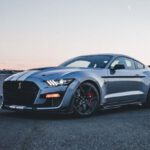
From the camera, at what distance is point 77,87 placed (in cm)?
778

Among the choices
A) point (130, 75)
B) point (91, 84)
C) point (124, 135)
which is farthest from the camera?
point (130, 75)

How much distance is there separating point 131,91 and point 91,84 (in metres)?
1.64

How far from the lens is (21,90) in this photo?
777 cm

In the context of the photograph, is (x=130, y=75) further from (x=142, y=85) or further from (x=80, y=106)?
(x=80, y=106)

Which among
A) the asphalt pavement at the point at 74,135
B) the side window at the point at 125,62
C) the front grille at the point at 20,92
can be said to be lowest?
the asphalt pavement at the point at 74,135

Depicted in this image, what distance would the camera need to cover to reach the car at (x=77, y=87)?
757 centimetres

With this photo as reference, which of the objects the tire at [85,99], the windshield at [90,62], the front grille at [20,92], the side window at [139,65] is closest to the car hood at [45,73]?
the front grille at [20,92]

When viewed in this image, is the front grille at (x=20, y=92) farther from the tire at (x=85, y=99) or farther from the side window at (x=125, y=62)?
the side window at (x=125, y=62)

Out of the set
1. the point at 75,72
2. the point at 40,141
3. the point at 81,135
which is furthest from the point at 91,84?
the point at 40,141

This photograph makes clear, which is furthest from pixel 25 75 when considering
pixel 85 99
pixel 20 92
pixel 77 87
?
pixel 85 99

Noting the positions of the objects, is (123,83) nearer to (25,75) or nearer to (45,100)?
(45,100)

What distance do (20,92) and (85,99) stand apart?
1360mm

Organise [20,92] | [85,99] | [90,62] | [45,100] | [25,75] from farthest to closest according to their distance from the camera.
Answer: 1. [90,62]
2. [85,99]
3. [25,75]
4. [20,92]
5. [45,100]

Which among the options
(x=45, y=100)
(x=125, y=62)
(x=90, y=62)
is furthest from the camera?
(x=125, y=62)
